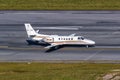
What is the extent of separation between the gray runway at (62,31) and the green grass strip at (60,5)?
14.7ft

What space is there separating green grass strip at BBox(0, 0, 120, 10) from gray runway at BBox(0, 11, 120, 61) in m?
4.49

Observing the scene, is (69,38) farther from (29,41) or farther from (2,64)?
→ (2,64)

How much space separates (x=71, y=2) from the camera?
362ft

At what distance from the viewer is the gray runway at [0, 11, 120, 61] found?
6404cm

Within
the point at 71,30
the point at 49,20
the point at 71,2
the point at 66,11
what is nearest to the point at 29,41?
the point at 71,30

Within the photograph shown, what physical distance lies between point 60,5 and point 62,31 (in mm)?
26193

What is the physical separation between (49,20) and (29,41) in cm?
2146

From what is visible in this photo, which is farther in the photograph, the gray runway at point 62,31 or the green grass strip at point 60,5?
the green grass strip at point 60,5

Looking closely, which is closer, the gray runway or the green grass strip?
the gray runway

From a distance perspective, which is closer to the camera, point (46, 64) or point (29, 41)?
point (46, 64)

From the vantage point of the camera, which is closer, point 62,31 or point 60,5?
point 62,31

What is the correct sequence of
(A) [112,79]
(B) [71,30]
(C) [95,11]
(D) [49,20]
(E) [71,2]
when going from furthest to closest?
(E) [71,2] → (C) [95,11] → (D) [49,20] → (B) [71,30] → (A) [112,79]

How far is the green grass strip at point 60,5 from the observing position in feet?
349

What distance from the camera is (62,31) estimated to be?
8300 centimetres
